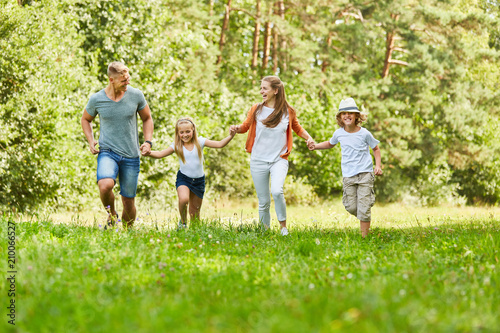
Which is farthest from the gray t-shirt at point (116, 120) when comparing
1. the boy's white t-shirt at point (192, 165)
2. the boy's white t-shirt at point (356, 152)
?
the boy's white t-shirt at point (356, 152)

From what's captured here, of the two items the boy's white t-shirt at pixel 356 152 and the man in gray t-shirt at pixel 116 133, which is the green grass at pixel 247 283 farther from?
the boy's white t-shirt at pixel 356 152

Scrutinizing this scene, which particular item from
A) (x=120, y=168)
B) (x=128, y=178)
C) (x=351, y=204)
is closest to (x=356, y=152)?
(x=351, y=204)

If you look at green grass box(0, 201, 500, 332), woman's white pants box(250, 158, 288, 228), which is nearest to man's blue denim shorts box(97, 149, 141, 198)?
green grass box(0, 201, 500, 332)

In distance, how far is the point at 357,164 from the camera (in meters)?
7.19

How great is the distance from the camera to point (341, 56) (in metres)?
29.9

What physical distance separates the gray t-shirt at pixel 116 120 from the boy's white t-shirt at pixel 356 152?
2.95 meters

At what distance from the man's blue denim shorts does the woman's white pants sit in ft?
5.47

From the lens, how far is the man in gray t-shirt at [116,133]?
669 cm

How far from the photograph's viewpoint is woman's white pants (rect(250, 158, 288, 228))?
22.9 feet

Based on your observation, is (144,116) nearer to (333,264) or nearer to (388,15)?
(333,264)

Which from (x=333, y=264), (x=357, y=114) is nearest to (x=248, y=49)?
(x=357, y=114)

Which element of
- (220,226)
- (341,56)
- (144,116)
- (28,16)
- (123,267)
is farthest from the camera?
(341,56)

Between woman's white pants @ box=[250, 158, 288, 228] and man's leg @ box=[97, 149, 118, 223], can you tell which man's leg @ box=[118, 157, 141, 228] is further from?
woman's white pants @ box=[250, 158, 288, 228]

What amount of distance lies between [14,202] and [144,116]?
8323 mm
